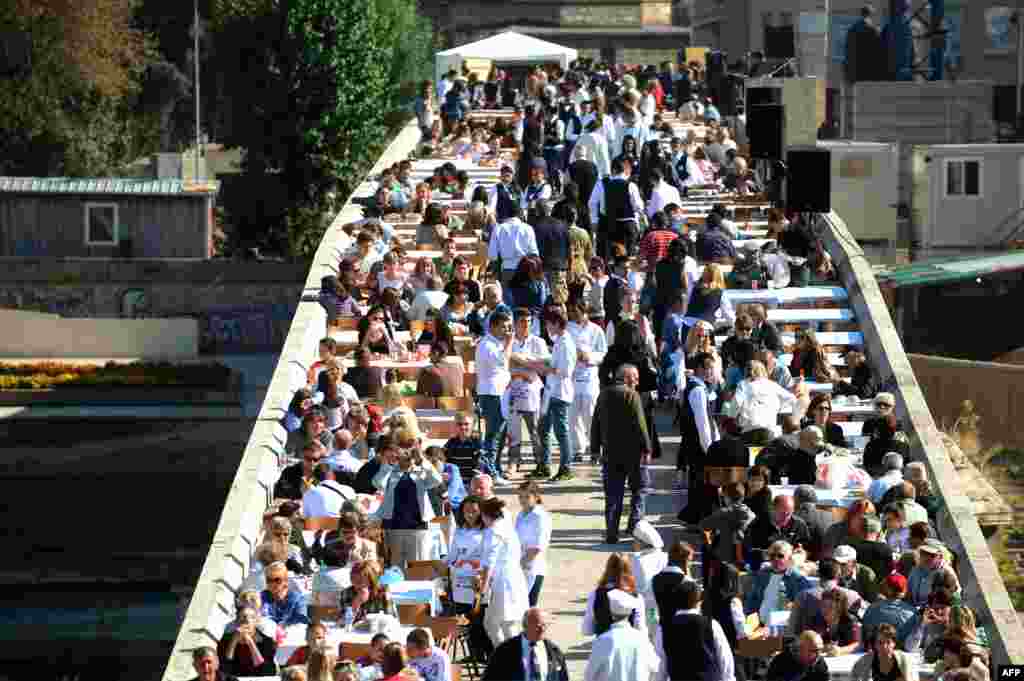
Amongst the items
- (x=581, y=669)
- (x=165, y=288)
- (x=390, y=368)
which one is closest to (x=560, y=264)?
(x=390, y=368)

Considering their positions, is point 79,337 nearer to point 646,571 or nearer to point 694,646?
point 646,571

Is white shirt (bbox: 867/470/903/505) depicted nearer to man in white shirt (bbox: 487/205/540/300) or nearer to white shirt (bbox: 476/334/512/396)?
white shirt (bbox: 476/334/512/396)

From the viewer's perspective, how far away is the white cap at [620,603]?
16.4 metres

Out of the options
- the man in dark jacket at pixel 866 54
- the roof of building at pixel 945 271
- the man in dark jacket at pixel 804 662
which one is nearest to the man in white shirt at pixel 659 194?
the roof of building at pixel 945 271

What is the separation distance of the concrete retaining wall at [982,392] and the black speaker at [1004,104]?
15.8 metres

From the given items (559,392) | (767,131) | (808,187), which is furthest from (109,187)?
(559,392)

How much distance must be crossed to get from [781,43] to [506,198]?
15115mm

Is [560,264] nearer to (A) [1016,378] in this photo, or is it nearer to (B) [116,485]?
(A) [1016,378]

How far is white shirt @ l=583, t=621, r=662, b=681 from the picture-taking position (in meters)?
16.0

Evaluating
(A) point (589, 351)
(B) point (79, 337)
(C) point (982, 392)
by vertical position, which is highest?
(A) point (589, 351)

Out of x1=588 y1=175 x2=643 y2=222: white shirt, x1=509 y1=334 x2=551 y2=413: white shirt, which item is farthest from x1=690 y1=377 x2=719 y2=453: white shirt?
x1=588 y1=175 x2=643 y2=222: white shirt

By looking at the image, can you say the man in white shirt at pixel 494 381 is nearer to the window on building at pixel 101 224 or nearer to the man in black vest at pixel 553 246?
the man in black vest at pixel 553 246

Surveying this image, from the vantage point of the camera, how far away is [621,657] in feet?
52.6

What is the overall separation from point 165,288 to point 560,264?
36788 millimetres
